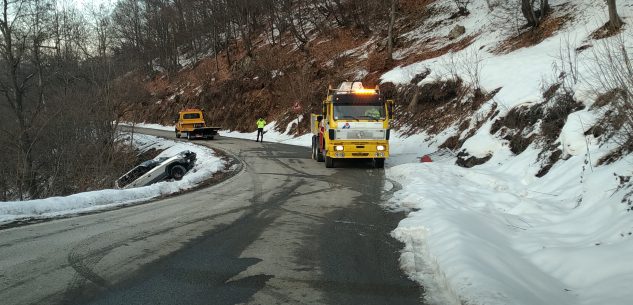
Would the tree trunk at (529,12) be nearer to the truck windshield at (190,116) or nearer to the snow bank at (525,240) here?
the snow bank at (525,240)

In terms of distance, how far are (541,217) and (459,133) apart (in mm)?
11930

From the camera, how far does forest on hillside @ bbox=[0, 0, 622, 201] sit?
69.4ft

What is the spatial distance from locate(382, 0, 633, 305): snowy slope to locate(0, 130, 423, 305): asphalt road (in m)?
0.51

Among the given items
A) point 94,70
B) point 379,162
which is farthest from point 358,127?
point 94,70

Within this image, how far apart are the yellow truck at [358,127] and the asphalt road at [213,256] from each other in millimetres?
5900

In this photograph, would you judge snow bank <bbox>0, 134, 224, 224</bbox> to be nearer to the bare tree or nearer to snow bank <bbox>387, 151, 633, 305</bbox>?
snow bank <bbox>387, 151, 633, 305</bbox>

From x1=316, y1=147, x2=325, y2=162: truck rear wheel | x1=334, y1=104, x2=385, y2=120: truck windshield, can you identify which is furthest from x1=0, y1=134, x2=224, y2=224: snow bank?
x1=316, y1=147, x2=325, y2=162: truck rear wheel

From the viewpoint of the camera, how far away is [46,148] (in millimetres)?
22828

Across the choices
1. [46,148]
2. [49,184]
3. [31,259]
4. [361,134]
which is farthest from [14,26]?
[31,259]

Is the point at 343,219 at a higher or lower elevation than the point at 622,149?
lower

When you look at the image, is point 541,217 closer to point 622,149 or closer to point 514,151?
point 622,149

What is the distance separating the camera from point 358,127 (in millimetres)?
16406

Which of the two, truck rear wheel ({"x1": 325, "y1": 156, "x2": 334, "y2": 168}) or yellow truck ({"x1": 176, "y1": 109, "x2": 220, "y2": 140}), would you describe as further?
yellow truck ({"x1": 176, "y1": 109, "x2": 220, "y2": 140})

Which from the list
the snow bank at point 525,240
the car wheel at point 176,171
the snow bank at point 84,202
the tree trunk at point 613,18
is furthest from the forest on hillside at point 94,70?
the snow bank at point 525,240
